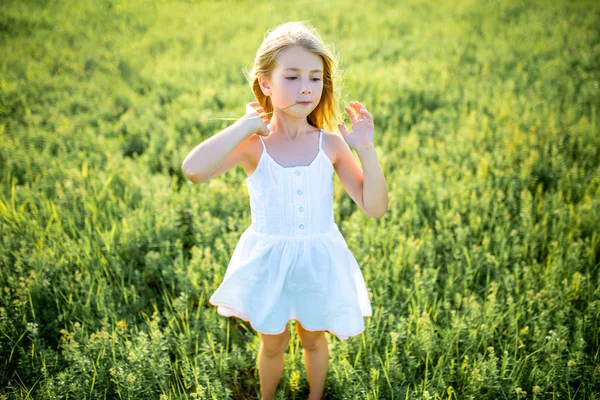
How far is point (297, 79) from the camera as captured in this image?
6.60 feet

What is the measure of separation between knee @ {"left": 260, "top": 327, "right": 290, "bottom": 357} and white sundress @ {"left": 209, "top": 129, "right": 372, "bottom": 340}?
0.16 m

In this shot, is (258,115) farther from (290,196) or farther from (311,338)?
(311,338)

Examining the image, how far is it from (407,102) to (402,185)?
2.39 metres

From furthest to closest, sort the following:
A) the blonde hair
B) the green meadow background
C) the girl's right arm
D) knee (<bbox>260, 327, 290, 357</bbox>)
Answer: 1. the green meadow background
2. knee (<bbox>260, 327, 290, 357</bbox>)
3. the blonde hair
4. the girl's right arm

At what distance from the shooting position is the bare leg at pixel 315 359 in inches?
90.2

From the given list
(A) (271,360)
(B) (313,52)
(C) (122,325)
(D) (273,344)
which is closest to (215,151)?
(B) (313,52)

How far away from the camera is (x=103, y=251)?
3342 mm

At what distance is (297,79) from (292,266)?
80cm

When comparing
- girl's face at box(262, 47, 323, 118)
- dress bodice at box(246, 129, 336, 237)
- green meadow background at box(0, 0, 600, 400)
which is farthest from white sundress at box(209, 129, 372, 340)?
green meadow background at box(0, 0, 600, 400)

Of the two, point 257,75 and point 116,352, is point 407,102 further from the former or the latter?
point 116,352

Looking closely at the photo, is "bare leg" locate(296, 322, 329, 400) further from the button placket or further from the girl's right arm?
the girl's right arm

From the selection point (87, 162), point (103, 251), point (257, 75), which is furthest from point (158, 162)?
point (257, 75)

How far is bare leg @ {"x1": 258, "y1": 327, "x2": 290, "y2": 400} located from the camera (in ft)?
7.40

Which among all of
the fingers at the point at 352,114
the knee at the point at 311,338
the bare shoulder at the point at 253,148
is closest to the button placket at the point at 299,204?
the bare shoulder at the point at 253,148
